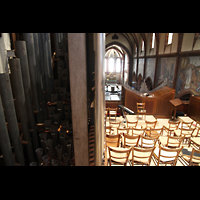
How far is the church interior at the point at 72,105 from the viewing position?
112 cm

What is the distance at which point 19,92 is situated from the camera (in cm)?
294

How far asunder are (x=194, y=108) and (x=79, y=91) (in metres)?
9.84

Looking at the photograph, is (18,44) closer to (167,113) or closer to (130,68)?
(167,113)

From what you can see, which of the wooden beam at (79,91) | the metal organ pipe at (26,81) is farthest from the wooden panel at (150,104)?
the wooden beam at (79,91)

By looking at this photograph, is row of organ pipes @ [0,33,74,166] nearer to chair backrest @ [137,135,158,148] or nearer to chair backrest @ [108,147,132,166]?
chair backrest @ [108,147,132,166]

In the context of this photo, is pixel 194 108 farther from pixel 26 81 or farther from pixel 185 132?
pixel 26 81

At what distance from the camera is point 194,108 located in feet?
29.3

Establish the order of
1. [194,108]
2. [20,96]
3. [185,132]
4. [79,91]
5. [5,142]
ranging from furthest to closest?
[194,108] < [185,132] < [20,96] < [5,142] < [79,91]

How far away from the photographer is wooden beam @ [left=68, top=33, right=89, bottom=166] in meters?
1.08

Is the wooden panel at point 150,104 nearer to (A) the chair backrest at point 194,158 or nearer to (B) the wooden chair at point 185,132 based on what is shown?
(B) the wooden chair at point 185,132

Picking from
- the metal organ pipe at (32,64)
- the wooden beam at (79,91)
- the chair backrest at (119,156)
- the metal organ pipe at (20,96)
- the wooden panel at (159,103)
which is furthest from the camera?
the wooden panel at (159,103)

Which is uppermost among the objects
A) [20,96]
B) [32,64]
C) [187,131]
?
[32,64]

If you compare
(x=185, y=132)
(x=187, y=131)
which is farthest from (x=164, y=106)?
(x=185, y=132)
